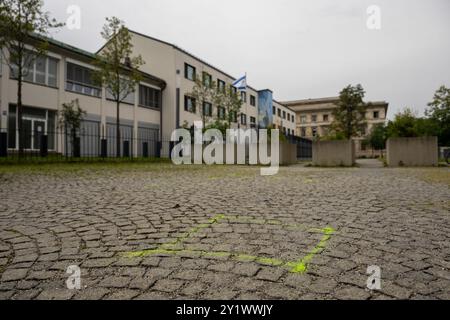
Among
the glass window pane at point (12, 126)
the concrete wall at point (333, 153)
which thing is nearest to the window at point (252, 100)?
the concrete wall at point (333, 153)

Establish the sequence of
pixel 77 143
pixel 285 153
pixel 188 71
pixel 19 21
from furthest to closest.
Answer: pixel 188 71
pixel 77 143
pixel 285 153
pixel 19 21

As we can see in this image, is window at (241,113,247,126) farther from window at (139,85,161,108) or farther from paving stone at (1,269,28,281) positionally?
paving stone at (1,269,28,281)

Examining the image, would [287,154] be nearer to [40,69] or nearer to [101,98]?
[101,98]

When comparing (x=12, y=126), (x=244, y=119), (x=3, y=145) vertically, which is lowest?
(x=3, y=145)

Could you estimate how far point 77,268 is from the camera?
2.03 meters

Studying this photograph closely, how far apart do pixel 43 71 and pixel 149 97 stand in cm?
1073

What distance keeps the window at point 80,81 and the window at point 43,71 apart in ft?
3.43

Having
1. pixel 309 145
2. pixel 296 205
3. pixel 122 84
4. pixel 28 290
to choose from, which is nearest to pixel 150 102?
pixel 122 84

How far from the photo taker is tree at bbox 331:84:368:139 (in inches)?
1603

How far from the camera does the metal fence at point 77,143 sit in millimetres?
16578

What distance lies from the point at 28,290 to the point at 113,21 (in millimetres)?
20075

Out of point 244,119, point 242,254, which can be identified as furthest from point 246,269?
point 244,119

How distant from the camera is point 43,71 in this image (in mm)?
20375

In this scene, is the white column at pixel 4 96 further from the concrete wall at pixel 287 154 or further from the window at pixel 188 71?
the window at pixel 188 71
